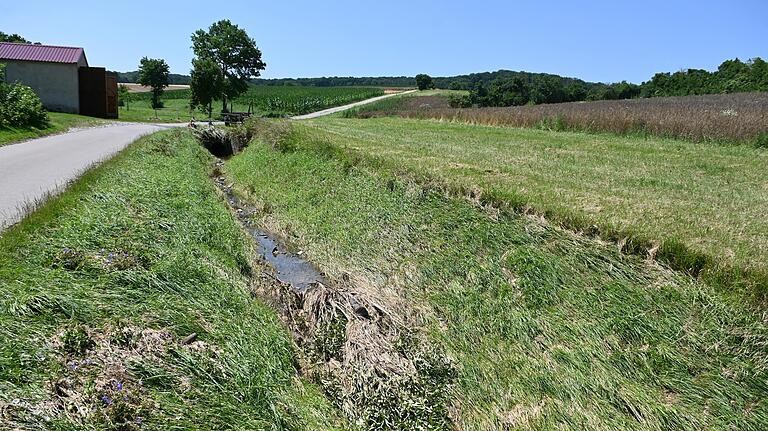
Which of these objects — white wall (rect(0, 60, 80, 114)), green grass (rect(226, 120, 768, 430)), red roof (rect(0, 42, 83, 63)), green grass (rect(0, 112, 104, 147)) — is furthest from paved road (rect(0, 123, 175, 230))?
red roof (rect(0, 42, 83, 63))

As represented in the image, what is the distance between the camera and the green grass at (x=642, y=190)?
4906mm

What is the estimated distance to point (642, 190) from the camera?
25.8 ft

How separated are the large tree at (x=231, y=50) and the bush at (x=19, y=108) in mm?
39010

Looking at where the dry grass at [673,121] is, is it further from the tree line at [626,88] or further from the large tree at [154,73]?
the large tree at [154,73]

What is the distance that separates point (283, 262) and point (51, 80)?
3236cm

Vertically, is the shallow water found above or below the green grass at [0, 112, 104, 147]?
below

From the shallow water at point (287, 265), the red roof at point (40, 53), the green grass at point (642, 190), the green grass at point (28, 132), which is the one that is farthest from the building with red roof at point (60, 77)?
the shallow water at point (287, 265)

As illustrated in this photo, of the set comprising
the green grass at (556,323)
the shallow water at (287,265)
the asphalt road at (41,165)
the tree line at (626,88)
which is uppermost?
the tree line at (626,88)

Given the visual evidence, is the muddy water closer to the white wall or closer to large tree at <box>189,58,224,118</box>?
the white wall

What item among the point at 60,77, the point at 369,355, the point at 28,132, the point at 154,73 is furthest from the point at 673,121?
the point at 154,73

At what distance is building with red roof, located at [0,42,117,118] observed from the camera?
32250 millimetres

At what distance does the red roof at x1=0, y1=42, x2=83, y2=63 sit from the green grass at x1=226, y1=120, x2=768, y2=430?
33.1m

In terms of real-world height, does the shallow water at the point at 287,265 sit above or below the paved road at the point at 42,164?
below

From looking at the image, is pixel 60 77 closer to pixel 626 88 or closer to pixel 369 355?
pixel 369 355
